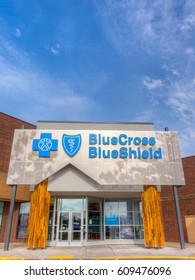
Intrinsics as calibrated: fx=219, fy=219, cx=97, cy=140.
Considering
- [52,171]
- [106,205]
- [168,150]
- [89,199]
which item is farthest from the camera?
[106,205]

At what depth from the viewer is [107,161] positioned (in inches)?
630

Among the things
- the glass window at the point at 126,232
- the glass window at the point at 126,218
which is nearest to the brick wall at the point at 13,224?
the glass window at the point at 126,232

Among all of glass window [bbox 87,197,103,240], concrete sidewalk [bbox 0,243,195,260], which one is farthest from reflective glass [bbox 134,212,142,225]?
concrete sidewalk [bbox 0,243,195,260]

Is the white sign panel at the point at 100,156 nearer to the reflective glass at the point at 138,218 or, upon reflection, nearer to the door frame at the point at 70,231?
the door frame at the point at 70,231

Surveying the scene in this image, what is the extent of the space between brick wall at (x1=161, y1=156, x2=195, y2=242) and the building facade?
0.96 metres

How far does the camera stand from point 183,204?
22.6 m

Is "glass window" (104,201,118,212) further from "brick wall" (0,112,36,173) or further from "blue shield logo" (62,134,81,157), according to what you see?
"brick wall" (0,112,36,173)

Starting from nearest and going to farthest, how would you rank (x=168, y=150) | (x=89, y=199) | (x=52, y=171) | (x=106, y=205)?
(x=52, y=171), (x=168, y=150), (x=89, y=199), (x=106, y=205)

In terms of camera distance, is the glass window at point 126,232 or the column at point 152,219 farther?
the glass window at point 126,232

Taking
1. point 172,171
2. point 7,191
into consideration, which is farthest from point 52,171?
point 172,171

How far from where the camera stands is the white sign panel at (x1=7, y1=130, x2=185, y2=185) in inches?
611

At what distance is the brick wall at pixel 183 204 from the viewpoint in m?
22.0

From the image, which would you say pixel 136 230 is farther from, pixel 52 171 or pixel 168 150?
pixel 52 171

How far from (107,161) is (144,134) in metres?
3.70
